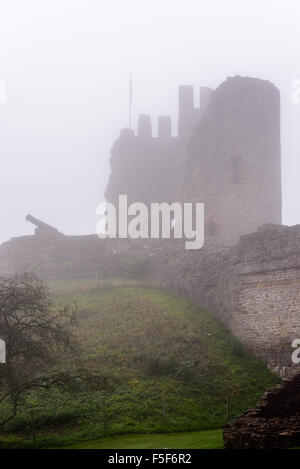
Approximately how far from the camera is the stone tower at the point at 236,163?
37.3 m

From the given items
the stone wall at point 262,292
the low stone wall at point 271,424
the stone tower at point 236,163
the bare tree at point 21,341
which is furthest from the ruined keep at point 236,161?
the low stone wall at point 271,424

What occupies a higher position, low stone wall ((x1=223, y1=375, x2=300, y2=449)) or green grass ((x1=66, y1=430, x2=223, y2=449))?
low stone wall ((x1=223, y1=375, x2=300, y2=449))

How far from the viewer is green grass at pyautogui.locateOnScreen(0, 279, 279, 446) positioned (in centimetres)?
1808

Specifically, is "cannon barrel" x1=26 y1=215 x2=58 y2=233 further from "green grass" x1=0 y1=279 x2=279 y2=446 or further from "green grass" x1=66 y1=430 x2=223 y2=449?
"green grass" x1=66 y1=430 x2=223 y2=449

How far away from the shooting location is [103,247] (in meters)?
37.8

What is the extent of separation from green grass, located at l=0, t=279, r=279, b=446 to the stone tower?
9.87m

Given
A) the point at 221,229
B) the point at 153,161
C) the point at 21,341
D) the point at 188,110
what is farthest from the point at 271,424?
the point at 153,161

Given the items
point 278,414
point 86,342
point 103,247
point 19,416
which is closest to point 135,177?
point 103,247

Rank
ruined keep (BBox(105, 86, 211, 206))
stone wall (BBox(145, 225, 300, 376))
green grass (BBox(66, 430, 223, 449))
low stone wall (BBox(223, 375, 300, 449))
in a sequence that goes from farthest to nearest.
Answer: ruined keep (BBox(105, 86, 211, 206)) < stone wall (BBox(145, 225, 300, 376)) < green grass (BBox(66, 430, 223, 449)) < low stone wall (BBox(223, 375, 300, 449))

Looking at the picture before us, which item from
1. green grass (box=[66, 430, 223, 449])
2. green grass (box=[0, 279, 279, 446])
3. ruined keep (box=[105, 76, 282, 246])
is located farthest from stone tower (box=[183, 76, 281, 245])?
green grass (box=[66, 430, 223, 449])

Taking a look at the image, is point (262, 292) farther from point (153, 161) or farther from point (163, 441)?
point (153, 161)

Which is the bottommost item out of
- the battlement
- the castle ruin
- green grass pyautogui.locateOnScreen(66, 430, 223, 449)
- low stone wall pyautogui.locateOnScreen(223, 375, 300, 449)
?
green grass pyautogui.locateOnScreen(66, 430, 223, 449)

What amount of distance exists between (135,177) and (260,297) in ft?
88.6

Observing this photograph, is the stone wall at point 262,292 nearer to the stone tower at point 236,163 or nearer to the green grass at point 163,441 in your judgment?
the green grass at point 163,441
